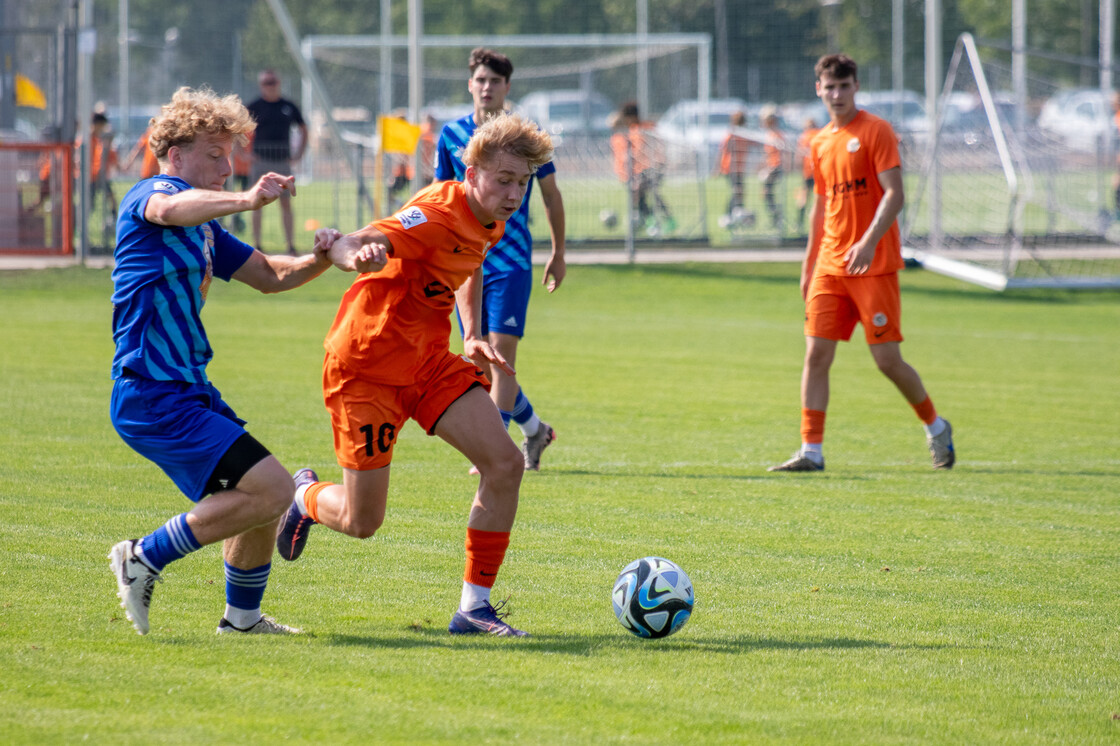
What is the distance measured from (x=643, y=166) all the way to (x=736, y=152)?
237 cm

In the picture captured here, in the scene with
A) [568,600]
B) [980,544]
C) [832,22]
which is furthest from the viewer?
[832,22]

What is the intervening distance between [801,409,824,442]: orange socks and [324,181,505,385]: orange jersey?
3.62m

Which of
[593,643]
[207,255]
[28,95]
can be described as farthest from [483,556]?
[28,95]

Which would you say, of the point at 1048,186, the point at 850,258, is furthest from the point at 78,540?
the point at 1048,186

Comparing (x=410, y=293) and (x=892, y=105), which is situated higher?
(x=892, y=105)

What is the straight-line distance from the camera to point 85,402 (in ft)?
30.6

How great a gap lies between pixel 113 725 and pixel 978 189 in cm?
1994

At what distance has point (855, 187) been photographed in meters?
7.94

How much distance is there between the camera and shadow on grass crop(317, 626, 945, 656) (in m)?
4.41

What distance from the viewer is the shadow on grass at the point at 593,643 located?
173 inches

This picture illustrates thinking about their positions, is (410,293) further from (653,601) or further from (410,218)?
(653,601)

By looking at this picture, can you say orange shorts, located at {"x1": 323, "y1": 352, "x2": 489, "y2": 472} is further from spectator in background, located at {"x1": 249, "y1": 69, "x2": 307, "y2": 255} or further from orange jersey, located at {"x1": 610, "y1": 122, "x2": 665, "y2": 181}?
orange jersey, located at {"x1": 610, "y1": 122, "x2": 665, "y2": 181}

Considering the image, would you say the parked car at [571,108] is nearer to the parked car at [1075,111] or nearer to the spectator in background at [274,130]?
the parked car at [1075,111]

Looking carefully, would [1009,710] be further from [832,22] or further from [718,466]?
[832,22]
